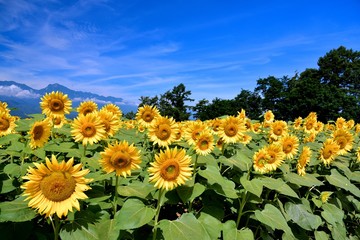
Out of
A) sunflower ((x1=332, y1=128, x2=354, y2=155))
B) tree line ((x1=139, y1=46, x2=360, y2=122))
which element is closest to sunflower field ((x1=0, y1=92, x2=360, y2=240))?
sunflower ((x1=332, y1=128, x2=354, y2=155))

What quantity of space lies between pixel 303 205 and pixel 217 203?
113cm

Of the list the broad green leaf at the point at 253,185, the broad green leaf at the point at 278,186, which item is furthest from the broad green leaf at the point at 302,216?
the broad green leaf at the point at 253,185

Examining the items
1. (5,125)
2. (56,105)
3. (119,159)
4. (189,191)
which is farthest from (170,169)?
(5,125)

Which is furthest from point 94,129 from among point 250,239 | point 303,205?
point 303,205

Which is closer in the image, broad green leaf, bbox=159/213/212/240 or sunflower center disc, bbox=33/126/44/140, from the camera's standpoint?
broad green leaf, bbox=159/213/212/240

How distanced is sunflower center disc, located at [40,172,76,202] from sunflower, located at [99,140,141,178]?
1.51 ft

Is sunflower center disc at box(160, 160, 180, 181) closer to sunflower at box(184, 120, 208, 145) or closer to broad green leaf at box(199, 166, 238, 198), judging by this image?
broad green leaf at box(199, 166, 238, 198)

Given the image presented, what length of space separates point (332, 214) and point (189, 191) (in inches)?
79.2

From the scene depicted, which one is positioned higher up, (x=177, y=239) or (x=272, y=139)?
(x=272, y=139)

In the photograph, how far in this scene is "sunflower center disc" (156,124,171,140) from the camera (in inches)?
129

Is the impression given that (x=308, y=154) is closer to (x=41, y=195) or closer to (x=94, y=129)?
(x=94, y=129)

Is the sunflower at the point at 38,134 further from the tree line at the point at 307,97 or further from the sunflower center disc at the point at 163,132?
the tree line at the point at 307,97

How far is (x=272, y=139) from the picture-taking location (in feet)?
15.8

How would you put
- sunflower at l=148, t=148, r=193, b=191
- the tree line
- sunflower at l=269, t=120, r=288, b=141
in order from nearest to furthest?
sunflower at l=148, t=148, r=193, b=191, sunflower at l=269, t=120, r=288, b=141, the tree line
